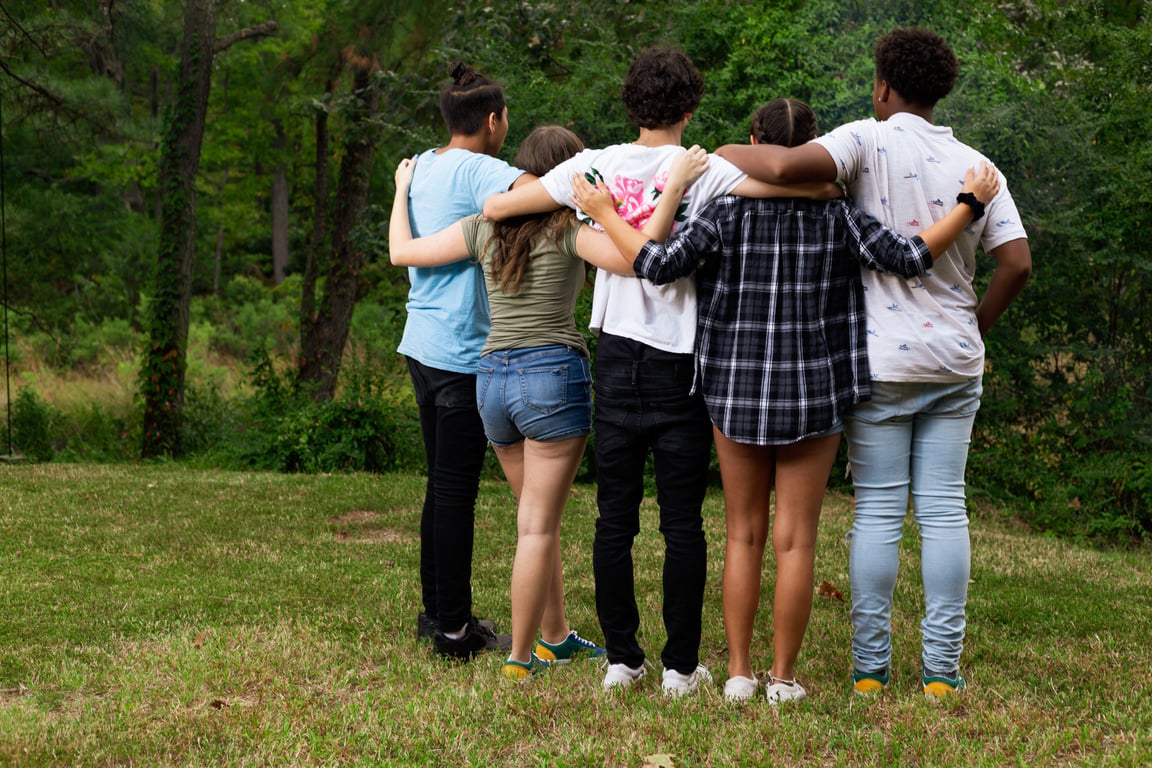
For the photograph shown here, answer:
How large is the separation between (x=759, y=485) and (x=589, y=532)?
370cm

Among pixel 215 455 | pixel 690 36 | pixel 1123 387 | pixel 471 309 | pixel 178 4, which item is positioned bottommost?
pixel 215 455

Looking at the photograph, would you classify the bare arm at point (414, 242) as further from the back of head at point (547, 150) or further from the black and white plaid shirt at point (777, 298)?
the black and white plaid shirt at point (777, 298)

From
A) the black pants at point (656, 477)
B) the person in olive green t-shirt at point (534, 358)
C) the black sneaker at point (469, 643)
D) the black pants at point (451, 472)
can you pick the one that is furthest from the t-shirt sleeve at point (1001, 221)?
the black sneaker at point (469, 643)

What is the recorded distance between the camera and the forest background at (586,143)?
25.5ft

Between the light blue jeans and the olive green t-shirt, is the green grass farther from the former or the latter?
the olive green t-shirt

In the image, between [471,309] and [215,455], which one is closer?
[471,309]

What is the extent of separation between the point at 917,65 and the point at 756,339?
93 cm

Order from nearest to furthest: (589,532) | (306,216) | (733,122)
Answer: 1. (589,532)
2. (733,122)
3. (306,216)

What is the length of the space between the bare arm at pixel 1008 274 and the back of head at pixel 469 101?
1.70m

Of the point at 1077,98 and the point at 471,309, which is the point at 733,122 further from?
the point at 471,309

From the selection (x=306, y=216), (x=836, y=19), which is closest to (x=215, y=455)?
(x=836, y=19)

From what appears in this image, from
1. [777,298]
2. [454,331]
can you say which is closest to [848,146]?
[777,298]

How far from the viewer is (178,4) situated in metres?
12.4

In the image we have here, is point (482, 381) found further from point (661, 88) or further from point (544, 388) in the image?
point (661, 88)
